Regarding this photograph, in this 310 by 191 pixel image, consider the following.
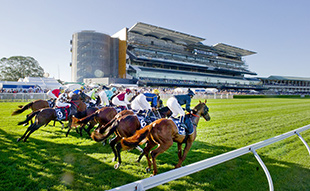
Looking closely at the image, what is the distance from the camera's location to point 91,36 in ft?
152

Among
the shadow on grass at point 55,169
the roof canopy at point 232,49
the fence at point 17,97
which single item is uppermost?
the roof canopy at point 232,49

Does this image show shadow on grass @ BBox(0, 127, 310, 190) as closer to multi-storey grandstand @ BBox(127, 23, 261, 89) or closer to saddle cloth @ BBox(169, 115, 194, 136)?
saddle cloth @ BBox(169, 115, 194, 136)

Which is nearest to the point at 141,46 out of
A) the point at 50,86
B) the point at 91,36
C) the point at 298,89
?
the point at 91,36

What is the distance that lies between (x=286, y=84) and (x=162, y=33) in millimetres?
63625

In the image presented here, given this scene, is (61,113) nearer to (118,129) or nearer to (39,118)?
(39,118)

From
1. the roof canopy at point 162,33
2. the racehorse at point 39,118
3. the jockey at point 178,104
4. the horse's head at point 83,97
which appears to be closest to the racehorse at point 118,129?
the jockey at point 178,104

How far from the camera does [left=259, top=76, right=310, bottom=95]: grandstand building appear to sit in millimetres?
77062

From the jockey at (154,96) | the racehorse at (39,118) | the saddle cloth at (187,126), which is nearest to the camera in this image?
the saddle cloth at (187,126)

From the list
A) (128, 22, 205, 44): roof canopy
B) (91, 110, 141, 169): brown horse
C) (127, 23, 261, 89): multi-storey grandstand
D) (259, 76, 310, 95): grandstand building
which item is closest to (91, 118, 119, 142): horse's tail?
(91, 110, 141, 169): brown horse

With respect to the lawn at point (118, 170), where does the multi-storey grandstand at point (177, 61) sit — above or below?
above

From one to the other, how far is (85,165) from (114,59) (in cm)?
4857

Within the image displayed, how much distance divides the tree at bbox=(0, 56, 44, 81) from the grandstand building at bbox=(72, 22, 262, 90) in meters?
10.9

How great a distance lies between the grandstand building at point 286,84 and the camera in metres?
77.1

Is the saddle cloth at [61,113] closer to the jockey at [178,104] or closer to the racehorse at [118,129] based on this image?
the racehorse at [118,129]
